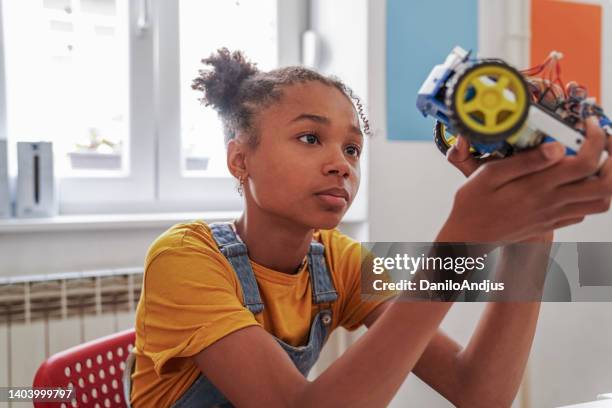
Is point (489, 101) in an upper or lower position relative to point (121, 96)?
lower

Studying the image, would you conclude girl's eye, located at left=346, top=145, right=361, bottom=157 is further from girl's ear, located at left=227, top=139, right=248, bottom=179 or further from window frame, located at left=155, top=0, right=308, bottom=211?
window frame, located at left=155, top=0, right=308, bottom=211

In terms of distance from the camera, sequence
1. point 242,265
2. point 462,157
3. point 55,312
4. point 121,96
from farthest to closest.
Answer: point 121,96 < point 55,312 < point 242,265 < point 462,157

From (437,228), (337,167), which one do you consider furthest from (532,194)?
(437,228)

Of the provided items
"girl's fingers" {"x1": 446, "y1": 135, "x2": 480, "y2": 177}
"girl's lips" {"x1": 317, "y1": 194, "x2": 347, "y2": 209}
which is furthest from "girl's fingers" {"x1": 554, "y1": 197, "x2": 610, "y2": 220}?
"girl's lips" {"x1": 317, "y1": 194, "x2": 347, "y2": 209}

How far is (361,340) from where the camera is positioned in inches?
21.6

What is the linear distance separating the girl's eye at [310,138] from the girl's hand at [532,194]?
287 mm

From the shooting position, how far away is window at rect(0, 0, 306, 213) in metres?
1.44

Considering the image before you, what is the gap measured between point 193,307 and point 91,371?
0.28 metres

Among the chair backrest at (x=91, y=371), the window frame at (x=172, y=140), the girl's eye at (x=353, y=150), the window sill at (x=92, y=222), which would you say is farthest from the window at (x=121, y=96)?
the girl's eye at (x=353, y=150)

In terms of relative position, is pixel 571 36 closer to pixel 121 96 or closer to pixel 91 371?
pixel 121 96

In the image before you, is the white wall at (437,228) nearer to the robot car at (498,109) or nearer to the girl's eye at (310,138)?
the girl's eye at (310,138)

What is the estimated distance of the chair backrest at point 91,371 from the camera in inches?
31.0

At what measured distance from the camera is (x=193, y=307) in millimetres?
676

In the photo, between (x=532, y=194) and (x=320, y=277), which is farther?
(x=320, y=277)
